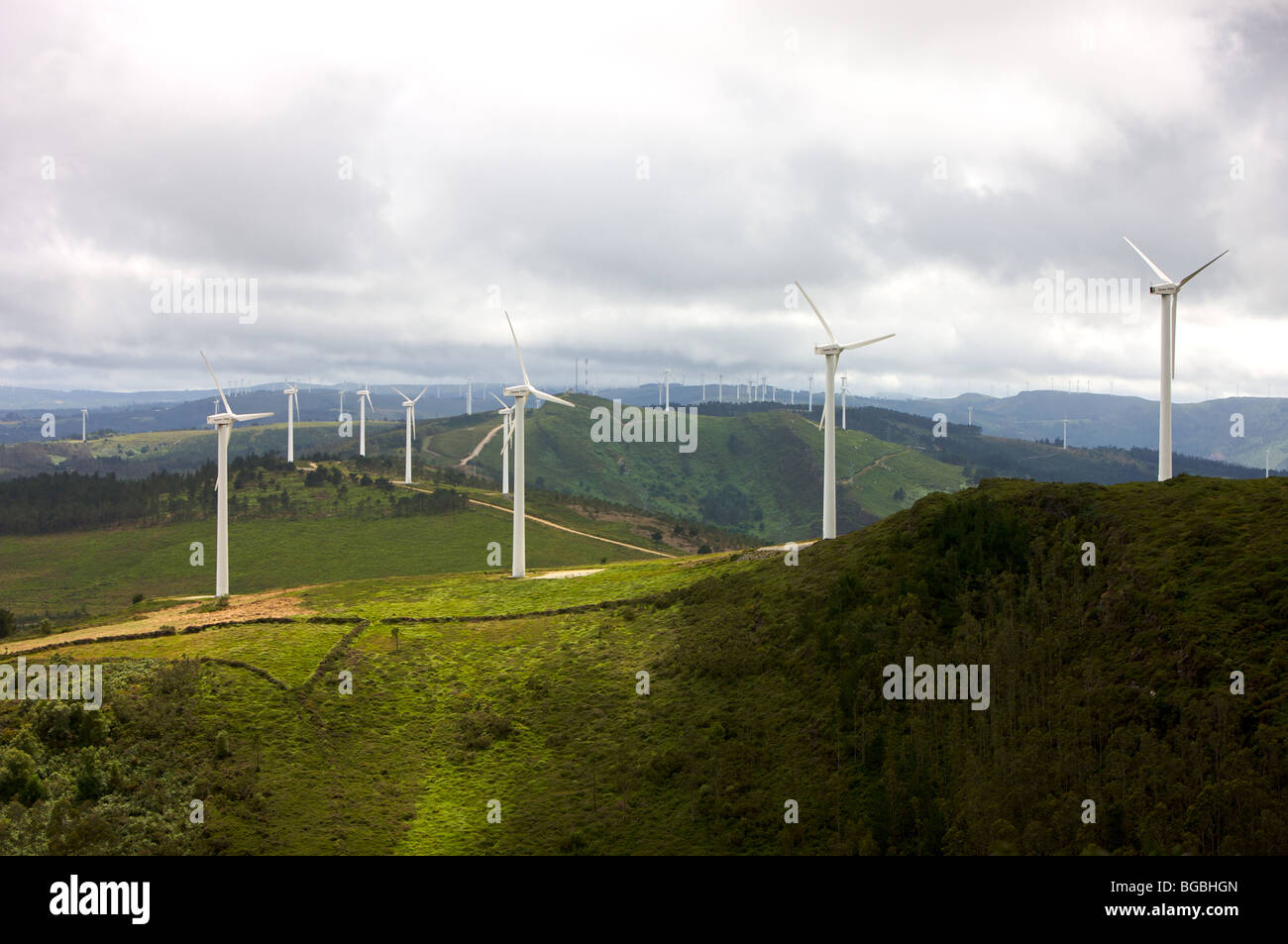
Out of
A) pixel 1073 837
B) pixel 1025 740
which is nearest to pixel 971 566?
pixel 1025 740

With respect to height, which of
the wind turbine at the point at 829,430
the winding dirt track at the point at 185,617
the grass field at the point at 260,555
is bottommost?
the grass field at the point at 260,555

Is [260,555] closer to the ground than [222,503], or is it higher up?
closer to the ground

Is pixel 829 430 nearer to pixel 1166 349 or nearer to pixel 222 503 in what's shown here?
pixel 1166 349

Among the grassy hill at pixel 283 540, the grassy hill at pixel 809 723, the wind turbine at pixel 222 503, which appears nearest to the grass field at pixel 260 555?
the grassy hill at pixel 283 540

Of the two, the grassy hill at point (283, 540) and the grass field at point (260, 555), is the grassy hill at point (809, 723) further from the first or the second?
the grass field at point (260, 555)

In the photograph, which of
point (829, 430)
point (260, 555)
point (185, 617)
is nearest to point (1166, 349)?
point (829, 430)

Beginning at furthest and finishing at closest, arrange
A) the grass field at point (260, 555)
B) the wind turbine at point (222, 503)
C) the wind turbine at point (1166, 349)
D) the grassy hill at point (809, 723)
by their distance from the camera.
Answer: the grass field at point (260, 555)
the wind turbine at point (222, 503)
the wind turbine at point (1166, 349)
the grassy hill at point (809, 723)

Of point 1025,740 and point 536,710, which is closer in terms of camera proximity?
point 1025,740

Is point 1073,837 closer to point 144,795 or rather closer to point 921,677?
point 921,677
